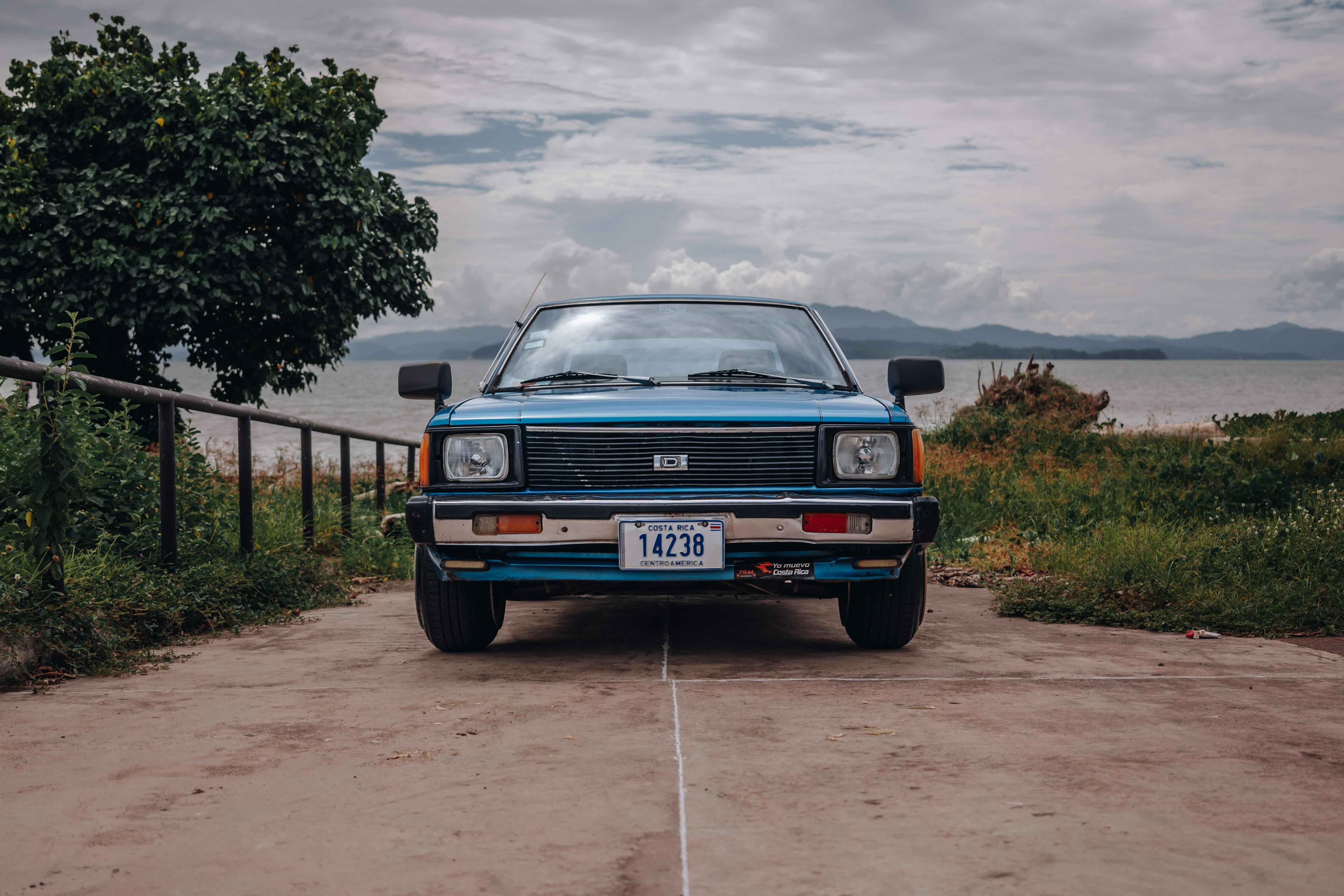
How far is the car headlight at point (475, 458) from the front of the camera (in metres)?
4.35

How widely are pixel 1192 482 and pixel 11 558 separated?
25.6 feet

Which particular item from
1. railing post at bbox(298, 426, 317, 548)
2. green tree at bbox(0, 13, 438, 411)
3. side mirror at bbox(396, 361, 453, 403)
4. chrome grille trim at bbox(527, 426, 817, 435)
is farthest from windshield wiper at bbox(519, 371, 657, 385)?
green tree at bbox(0, 13, 438, 411)

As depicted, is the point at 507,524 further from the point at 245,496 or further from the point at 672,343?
the point at 245,496

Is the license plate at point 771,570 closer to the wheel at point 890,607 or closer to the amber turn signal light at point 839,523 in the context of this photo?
the amber turn signal light at point 839,523

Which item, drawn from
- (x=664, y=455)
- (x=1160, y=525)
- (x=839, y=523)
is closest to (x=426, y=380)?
(x=664, y=455)

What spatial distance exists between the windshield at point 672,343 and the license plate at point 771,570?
1127mm

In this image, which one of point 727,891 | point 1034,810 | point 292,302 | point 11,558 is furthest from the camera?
point 292,302

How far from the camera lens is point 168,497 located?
5.39m

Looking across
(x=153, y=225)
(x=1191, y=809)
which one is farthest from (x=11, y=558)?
(x=153, y=225)

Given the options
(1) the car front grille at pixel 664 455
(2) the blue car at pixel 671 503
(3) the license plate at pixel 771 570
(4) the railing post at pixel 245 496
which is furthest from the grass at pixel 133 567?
(3) the license plate at pixel 771 570

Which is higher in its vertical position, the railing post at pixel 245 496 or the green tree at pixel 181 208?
the green tree at pixel 181 208

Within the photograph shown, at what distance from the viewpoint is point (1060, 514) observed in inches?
327

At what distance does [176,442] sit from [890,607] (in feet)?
12.9

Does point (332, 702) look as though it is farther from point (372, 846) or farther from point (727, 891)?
point (727, 891)
